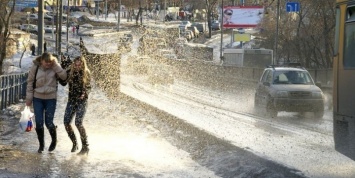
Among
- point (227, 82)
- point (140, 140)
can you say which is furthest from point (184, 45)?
point (140, 140)

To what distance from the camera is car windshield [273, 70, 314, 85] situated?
21094mm

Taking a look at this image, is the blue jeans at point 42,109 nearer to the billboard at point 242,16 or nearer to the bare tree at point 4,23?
the bare tree at point 4,23

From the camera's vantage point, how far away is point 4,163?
9.65 meters

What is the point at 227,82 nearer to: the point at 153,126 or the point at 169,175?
the point at 153,126

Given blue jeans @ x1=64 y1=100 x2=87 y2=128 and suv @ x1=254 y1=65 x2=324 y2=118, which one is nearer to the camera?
blue jeans @ x1=64 y1=100 x2=87 y2=128

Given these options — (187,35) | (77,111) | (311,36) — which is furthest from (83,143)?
(187,35)

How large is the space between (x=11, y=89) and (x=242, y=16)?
67.4 metres

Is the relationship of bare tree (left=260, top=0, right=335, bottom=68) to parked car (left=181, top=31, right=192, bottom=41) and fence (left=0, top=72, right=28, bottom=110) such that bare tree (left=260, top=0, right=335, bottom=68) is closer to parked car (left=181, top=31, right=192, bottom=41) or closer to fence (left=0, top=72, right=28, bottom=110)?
fence (left=0, top=72, right=28, bottom=110)

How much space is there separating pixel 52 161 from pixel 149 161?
1607 mm

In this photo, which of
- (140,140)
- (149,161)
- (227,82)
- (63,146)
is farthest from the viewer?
(227,82)

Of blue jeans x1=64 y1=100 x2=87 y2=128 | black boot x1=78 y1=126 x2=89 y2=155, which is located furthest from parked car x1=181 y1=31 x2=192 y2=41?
black boot x1=78 y1=126 x2=89 y2=155

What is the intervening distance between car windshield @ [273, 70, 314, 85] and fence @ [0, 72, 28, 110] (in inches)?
342

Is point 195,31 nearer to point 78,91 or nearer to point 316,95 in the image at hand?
point 316,95

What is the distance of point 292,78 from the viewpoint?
21.3 m
